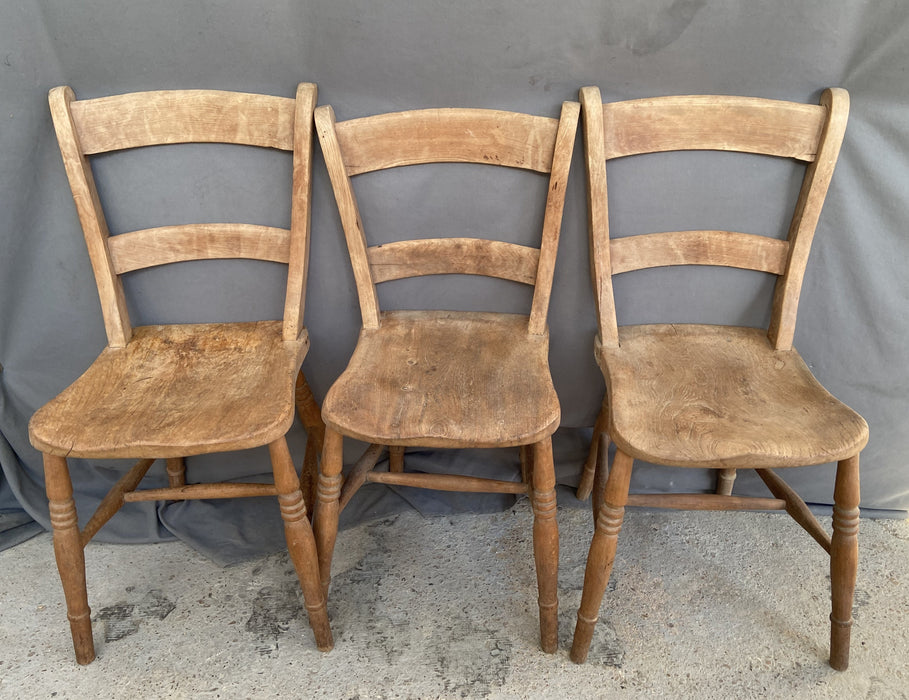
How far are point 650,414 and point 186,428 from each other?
82 cm

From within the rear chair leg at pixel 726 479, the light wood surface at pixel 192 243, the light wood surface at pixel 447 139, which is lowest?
the rear chair leg at pixel 726 479

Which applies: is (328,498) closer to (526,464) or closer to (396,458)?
(396,458)

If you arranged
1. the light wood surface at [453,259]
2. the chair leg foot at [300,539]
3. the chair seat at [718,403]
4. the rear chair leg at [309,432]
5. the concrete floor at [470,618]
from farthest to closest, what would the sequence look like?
1. the rear chair leg at [309,432]
2. the light wood surface at [453,259]
3. the concrete floor at [470,618]
4. the chair leg foot at [300,539]
5. the chair seat at [718,403]

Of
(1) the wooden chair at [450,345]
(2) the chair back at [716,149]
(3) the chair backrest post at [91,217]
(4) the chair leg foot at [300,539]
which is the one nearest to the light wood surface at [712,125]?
(2) the chair back at [716,149]

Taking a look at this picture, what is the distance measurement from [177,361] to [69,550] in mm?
410

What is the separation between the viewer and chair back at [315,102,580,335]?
1410 mm

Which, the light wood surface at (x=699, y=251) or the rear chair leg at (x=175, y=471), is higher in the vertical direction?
the light wood surface at (x=699, y=251)

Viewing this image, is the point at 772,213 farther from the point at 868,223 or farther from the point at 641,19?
the point at 641,19

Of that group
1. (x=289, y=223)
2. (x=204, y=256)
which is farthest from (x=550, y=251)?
(x=204, y=256)

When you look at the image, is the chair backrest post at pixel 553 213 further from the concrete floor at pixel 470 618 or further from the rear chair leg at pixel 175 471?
the rear chair leg at pixel 175 471

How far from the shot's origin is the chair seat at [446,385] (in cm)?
123

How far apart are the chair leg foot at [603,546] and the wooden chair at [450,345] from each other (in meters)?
0.07

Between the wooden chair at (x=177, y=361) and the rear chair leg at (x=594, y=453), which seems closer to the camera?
the wooden chair at (x=177, y=361)

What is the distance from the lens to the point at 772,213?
1514 millimetres
